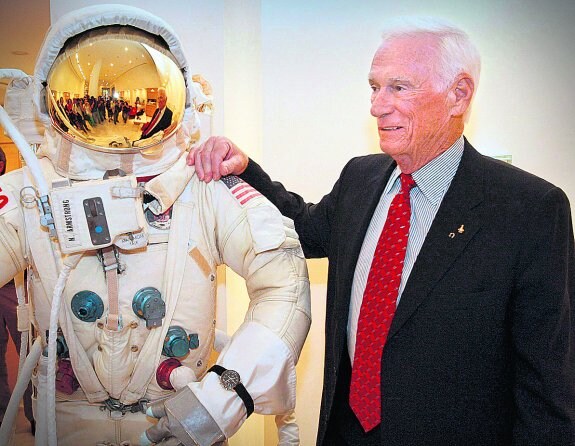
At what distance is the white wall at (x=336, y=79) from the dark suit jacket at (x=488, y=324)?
0.62 meters

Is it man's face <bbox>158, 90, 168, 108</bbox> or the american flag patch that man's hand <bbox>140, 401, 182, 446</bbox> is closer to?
the american flag patch

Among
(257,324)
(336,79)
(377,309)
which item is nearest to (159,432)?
(257,324)

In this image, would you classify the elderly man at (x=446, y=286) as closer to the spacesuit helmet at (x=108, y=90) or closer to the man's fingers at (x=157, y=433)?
the spacesuit helmet at (x=108, y=90)

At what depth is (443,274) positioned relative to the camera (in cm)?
105

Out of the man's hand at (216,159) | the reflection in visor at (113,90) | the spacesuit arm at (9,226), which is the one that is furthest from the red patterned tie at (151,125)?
the spacesuit arm at (9,226)

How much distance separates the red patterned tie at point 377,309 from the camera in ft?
3.72

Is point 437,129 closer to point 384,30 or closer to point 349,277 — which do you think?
point 384,30

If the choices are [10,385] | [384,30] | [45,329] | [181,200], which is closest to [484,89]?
[384,30]

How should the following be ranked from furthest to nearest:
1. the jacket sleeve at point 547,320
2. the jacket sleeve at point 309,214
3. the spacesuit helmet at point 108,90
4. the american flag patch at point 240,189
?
1. the jacket sleeve at point 309,214
2. the american flag patch at point 240,189
3. the spacesuit helmet at point 108,90
4. the jacket sleeve at point 547,320

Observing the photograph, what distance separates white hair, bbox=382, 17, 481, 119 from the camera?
114 centimetres

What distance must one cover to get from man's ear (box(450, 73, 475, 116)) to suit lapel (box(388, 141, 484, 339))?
160 mm

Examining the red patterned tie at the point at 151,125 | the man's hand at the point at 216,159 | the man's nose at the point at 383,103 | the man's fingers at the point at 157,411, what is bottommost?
the man's fingers at the point at 157,411

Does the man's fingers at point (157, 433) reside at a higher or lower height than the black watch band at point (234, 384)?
lower

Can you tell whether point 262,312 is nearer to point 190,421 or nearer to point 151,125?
point 190,421
